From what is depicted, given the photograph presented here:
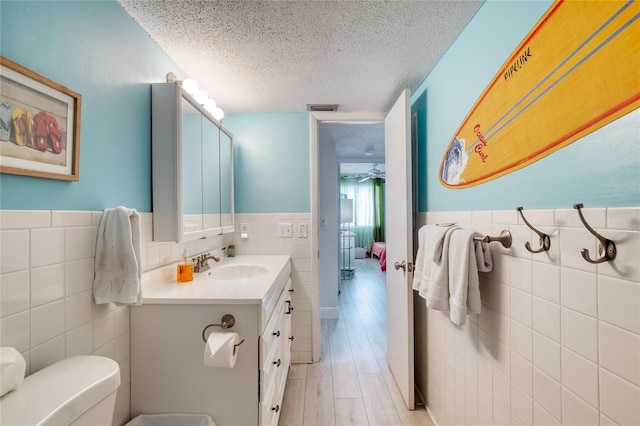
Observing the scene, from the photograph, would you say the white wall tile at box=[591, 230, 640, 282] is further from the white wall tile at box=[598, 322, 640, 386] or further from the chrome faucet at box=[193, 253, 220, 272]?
the chrome faucet at box=[193, 253, 220, 272]

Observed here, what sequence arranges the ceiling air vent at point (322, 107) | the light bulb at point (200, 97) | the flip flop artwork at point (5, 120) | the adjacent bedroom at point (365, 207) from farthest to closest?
the adjacent bedroom at point (365, 207) → the ceiling air vent at point (322, 107) → the light bulb at point (200, 97) → the flip flop artwork at point (5, 120)

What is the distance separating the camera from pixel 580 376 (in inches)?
27.6

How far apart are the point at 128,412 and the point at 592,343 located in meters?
1.70

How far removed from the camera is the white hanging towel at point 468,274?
104cm

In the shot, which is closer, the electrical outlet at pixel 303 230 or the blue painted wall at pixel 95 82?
the blue painted wall at pixel 95 82

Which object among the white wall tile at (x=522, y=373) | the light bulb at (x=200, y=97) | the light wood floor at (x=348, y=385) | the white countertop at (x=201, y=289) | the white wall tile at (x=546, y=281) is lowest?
the light wood floor at (x=348, y=385)

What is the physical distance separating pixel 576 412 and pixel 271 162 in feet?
7.35

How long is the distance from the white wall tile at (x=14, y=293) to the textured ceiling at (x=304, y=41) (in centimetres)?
118

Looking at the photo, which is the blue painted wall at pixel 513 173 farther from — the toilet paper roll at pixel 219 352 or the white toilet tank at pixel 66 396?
the white toilet tank at pixel 66 396

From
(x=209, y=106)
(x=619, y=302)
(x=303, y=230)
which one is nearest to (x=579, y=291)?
(x=619, y=302)

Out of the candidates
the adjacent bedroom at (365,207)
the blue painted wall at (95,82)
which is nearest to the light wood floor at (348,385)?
the blue painted wall at (95,82)

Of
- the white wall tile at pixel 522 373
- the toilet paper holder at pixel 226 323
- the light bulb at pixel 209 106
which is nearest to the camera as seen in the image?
the white wall tile at pixel 522 373

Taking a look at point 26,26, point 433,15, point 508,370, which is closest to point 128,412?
point 26,26

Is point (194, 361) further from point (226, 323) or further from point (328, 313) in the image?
point (328, 313)
